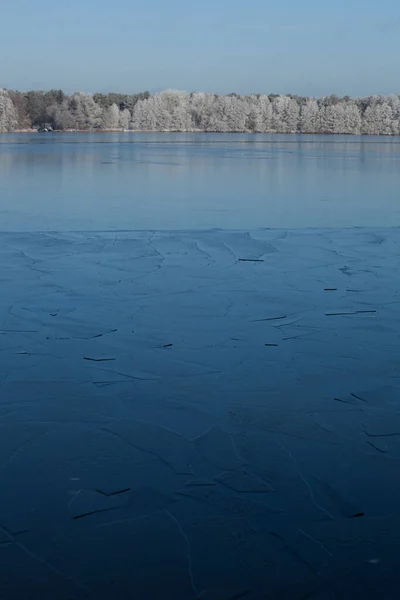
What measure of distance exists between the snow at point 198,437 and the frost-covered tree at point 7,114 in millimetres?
91101

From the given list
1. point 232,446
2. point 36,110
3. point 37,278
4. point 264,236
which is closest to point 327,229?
point 264,236

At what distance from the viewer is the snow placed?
3258mm

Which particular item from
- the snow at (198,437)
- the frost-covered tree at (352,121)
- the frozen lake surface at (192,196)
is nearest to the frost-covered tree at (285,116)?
the frost-covered tree at (352,121)

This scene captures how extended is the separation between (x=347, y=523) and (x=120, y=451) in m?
1.32

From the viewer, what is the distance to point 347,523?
11.7ft

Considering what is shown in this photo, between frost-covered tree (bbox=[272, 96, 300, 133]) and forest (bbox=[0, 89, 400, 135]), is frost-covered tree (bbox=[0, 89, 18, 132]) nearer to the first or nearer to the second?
forest (bbox=[0, 89, 400, 135])

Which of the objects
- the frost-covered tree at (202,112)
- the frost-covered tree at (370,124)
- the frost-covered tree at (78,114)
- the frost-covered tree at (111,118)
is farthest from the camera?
the frost-covered tree at (202,112)

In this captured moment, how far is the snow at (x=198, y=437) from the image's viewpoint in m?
3.26

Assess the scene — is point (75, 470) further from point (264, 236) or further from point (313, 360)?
point (264, 236)

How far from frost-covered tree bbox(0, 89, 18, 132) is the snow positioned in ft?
299

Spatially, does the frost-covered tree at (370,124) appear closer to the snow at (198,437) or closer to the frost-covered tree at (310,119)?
the frost-covered tree at (310,119)

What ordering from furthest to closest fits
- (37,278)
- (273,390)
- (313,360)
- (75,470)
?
(37,278) < (313,360) < (273,390) < (75,470)

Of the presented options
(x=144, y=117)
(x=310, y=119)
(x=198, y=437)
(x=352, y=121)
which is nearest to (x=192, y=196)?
(x=198, y=437)

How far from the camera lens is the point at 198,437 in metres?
4.48
